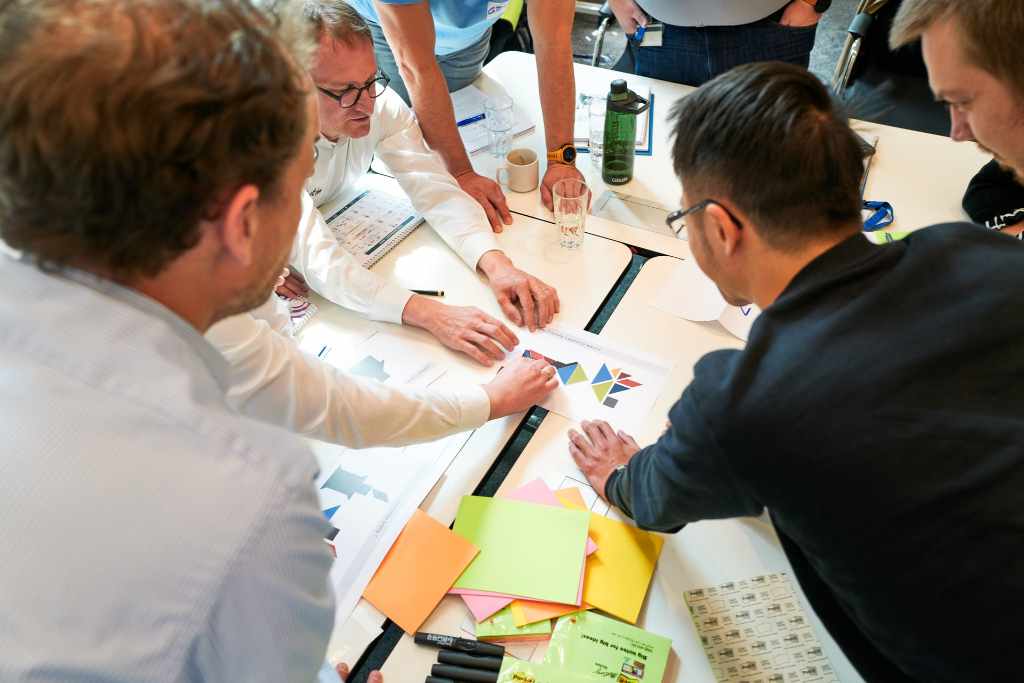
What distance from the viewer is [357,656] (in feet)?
3.18

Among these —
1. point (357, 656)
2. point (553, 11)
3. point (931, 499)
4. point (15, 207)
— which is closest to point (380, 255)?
point (553, 11)

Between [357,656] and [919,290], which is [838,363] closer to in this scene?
[919,290]

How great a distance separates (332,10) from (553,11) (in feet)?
1.93

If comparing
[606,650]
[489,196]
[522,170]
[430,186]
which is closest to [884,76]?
[522,170]

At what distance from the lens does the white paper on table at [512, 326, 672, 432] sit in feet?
4.09

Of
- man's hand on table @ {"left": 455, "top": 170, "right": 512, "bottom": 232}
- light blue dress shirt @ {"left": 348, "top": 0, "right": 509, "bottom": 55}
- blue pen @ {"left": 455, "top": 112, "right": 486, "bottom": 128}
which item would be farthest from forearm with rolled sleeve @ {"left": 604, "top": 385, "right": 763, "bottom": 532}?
light blue dress shirt @ {"left": 348, "top": 0, "right": 509, "bottom": 55}

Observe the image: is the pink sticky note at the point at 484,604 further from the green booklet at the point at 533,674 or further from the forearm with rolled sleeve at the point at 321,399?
the forearm with rolled sleeve at the point at 321,399

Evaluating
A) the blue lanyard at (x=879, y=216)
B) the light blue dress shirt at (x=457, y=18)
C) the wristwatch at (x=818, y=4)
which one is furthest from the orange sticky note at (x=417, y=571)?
the wristwatch at (x=818, y=4)

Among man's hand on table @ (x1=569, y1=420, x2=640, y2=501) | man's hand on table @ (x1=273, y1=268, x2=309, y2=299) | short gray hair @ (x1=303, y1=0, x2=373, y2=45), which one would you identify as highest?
short gray hair @ (x1=303, y1=0, x2=373, y2=45)

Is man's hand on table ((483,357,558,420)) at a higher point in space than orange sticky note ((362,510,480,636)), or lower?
higher

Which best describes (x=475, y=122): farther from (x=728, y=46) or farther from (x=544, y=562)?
(x=544, y=562)

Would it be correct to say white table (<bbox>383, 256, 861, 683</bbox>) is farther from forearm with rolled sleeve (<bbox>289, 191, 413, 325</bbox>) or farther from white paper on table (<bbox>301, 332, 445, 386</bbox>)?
forearm with rolled sleeve (<bbox>289, 191, 413, 325</bbox>)

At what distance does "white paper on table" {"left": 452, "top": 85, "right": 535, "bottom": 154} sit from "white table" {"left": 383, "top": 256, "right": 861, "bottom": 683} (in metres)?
0.88

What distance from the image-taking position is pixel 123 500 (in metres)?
0.55
